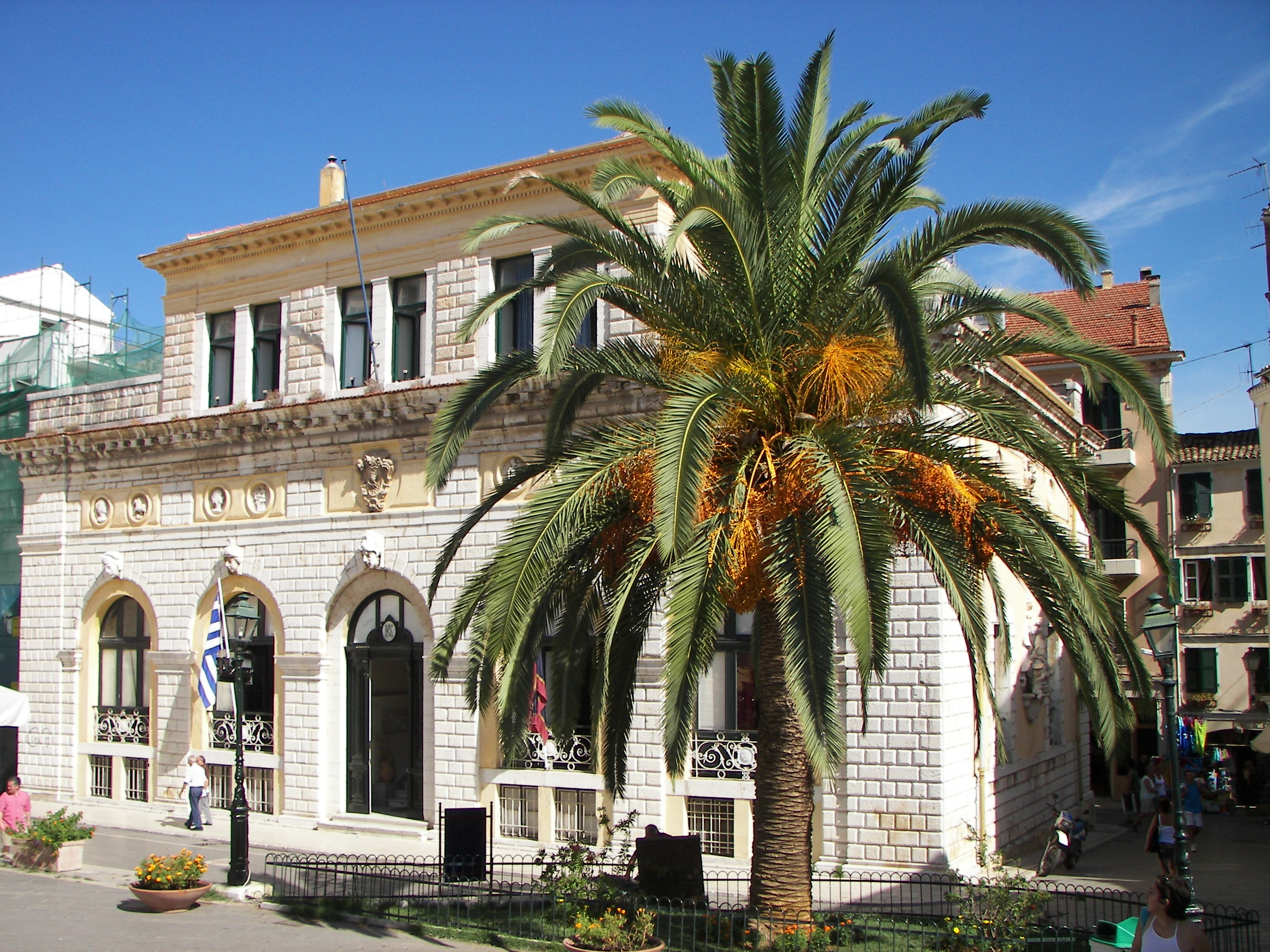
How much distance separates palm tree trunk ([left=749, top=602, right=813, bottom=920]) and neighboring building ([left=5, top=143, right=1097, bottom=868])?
527 centimetres

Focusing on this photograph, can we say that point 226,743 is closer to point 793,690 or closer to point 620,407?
point 620,407

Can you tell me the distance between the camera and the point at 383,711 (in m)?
22.5

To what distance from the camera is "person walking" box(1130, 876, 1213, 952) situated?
7.92 meters

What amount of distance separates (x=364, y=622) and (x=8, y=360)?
1566 cm

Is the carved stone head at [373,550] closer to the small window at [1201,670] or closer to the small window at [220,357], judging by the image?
the small window at [220,357]

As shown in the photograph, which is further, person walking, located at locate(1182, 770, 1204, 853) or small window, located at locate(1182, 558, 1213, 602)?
small window, located at locate(1182, 558, 1213, 602)

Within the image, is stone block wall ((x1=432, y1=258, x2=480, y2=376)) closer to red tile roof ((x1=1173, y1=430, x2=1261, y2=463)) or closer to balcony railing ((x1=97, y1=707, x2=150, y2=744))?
balcony railing ((x1=97, y1=707, x2=150, y2=744))

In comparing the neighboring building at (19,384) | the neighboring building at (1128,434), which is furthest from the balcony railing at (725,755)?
A: the neighboring building at (19,384)

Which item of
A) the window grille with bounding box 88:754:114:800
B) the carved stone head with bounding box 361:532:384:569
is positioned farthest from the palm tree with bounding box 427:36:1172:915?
the window grille with bounding box 88:754:114:800

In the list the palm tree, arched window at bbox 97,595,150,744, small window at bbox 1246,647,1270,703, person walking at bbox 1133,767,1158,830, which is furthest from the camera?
small window at bbox 1246,647,1270,703

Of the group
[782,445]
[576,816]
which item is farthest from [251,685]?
[782,445]

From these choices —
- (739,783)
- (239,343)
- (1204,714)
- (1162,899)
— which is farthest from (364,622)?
(1204,714)

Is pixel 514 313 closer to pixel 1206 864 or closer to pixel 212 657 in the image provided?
pixel 212 657

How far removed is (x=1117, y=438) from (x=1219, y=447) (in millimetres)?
5524
